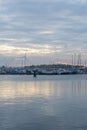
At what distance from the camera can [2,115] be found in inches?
855

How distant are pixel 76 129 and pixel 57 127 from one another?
1037mm

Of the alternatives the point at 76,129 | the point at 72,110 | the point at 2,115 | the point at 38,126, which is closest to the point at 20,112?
the point at 2,115

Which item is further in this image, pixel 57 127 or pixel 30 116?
pixel 30 116

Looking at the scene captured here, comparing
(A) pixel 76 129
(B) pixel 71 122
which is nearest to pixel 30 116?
(B) pixel 71 122

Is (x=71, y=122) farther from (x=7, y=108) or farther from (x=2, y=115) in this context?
(x=7, y=108)

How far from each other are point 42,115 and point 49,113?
3.77 ft

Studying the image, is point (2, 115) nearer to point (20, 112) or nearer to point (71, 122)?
point (20, 112)

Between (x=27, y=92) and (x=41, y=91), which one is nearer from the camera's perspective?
(x=27, y=92)

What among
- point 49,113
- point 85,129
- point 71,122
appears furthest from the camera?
point 49,113

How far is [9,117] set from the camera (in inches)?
819

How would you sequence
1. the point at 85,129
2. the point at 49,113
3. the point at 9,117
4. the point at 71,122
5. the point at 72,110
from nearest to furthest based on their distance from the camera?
the point at 85,129
the point at 71,122
the point at 9,117
the point at 49,113
the point at 72,110

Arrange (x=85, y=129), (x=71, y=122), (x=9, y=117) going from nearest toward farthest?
1. (x=85, y=129)
2. (x=71, y=122)
3. (x=9, y=117)

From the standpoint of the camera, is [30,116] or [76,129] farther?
[30,116]

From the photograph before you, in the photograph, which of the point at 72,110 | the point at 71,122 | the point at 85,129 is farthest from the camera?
the point at 72,110
